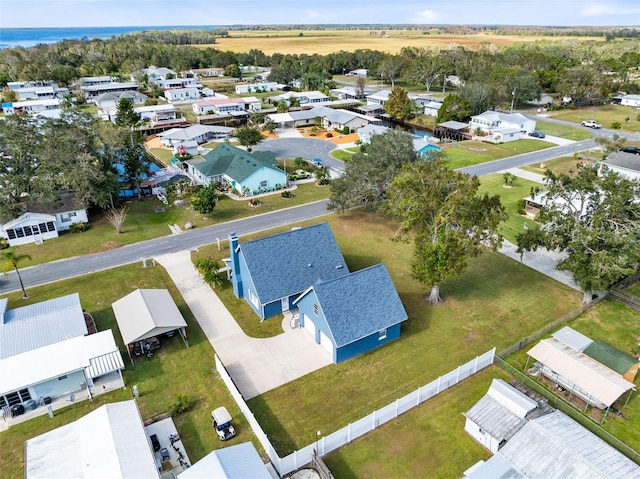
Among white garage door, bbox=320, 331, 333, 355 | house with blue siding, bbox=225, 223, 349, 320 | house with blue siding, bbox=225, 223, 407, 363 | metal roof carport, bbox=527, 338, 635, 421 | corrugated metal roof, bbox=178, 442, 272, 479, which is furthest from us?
house with blue siding, bbox=225, 223, 349, 320

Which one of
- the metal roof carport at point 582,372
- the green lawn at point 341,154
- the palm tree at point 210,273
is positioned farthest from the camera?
the green lawn at point 341,154

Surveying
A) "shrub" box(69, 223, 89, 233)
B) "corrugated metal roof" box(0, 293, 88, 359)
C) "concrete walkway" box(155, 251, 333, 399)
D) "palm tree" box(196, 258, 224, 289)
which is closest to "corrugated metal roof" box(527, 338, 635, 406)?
"concrete walkway" box(155, 251, 333, 399)

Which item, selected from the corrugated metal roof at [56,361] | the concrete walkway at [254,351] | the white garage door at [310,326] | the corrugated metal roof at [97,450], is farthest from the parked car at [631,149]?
the corrugated metal roof at [97,450]

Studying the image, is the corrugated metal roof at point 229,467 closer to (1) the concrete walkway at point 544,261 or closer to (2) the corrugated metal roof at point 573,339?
(2) the corrugated metal roof at point 573,339

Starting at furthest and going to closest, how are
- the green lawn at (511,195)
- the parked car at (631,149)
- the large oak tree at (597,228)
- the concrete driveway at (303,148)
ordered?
the concrete driveway at (303,148) → the parked car at (631,149) → the green lawn at (511,195) → the large oak tree at (597,228)

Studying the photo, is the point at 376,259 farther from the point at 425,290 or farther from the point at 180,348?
the point at 180,348

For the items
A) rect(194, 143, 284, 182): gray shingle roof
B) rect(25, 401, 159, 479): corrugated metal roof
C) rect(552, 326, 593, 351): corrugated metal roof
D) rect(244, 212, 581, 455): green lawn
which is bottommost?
rect(244, 212, 581, 455): green lawn

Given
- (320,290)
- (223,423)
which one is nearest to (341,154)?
(320,290)

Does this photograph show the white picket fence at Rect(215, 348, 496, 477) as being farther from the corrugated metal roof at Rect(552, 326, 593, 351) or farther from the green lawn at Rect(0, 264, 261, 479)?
the corrugated metal roof at Rect(552, 326, 593, 351)
